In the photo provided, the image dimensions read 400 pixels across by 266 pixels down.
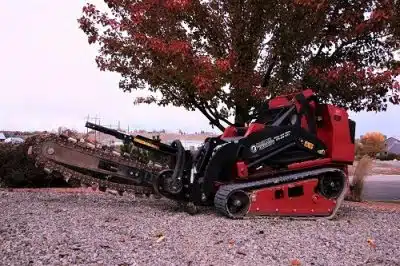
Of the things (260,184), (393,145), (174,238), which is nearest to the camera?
(174,238)

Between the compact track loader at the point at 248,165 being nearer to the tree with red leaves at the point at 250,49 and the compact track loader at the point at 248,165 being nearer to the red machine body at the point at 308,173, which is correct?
the red machine body at the point at 308,173

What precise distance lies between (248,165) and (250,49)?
367 centimetres

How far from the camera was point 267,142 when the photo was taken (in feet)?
29.1

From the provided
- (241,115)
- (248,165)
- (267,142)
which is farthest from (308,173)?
(241,115)

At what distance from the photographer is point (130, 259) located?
221 inches

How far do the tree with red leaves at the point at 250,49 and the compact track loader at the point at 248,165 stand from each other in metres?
1.85

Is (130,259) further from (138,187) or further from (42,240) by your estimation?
(138,187)

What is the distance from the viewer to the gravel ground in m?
5.74

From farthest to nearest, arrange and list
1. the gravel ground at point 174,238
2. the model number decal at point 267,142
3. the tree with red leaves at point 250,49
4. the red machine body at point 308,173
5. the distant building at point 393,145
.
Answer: the distant building at point 393,145, the tree with red leaves at point 250,49, the model number decal at point 267,142, the red machine body at point 308,173, the gravel ground at point 174,238

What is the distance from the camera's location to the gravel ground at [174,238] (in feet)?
18.8

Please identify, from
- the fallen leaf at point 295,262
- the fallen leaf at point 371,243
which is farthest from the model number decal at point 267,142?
the fallen leaf at point 295,262

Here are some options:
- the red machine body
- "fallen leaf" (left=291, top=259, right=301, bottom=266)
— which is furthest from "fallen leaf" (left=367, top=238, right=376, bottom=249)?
the red machine body

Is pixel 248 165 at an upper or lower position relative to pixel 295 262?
upper

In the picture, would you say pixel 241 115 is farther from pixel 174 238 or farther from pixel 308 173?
pixel 174 238
